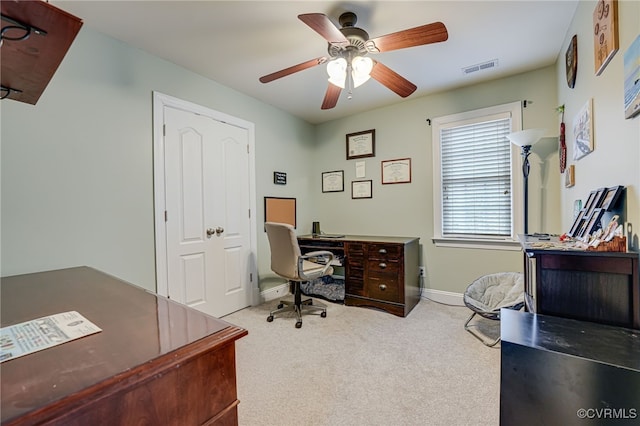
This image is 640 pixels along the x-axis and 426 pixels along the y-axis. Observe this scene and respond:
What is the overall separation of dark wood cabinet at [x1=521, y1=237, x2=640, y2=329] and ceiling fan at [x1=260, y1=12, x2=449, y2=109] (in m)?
1.36

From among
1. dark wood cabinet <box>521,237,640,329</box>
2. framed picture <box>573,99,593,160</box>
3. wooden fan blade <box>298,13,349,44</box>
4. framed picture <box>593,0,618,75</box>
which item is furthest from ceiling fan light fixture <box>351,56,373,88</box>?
dark wood cabinet <box>521,237,640,329</box>

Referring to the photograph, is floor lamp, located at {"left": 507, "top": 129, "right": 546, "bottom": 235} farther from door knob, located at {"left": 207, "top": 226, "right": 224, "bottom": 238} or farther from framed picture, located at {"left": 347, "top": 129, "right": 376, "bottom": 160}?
door knob, located at {"left": 207, "top": 226, "right": 224, "bottom": 238}

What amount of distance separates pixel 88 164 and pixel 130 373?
7.04 feet

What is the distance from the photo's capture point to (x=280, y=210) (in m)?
3.82

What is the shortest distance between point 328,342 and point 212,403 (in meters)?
1.84

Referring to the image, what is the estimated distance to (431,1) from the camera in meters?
1.89

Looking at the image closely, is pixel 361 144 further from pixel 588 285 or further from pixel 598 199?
pixel 588 285

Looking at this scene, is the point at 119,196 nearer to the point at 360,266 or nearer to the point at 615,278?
the point at 360,266

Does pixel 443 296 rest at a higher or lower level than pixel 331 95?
lower

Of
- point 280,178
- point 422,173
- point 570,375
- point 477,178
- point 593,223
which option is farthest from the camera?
point 280,178

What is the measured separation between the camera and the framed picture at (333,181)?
13.8ft

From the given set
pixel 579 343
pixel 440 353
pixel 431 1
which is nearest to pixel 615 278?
pixel 579 343

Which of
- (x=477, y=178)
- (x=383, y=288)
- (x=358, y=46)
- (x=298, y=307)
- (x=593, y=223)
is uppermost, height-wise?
(x=358, y=46)

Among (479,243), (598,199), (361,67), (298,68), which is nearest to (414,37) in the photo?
(361,67)
